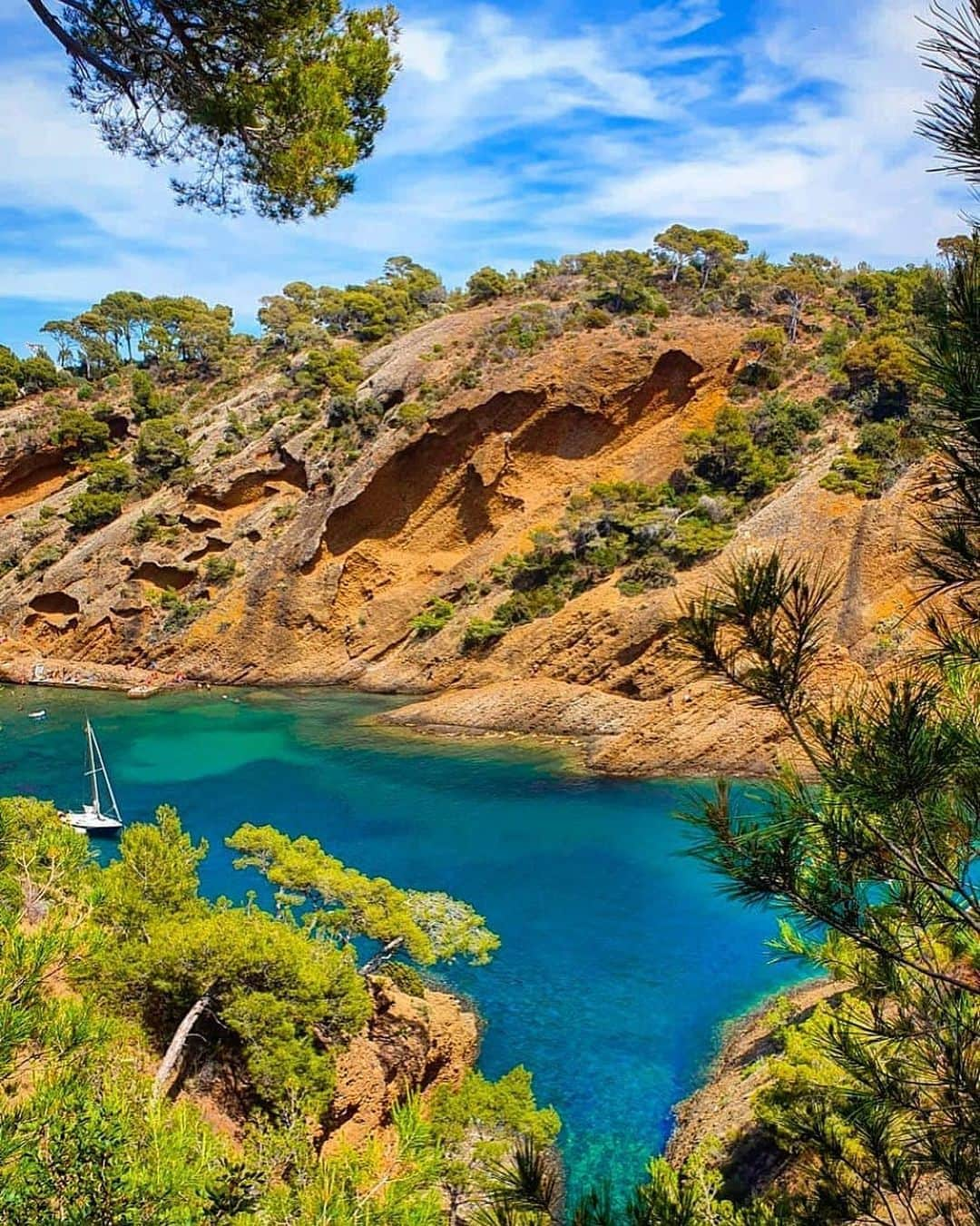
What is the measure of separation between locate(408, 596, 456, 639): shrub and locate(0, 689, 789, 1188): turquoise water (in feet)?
12.3

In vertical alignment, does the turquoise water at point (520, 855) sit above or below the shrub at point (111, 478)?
Result: below

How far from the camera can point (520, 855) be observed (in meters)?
19.6

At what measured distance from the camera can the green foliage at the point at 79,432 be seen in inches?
1796

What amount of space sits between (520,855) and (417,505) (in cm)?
2223

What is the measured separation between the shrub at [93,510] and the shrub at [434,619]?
1768 cm

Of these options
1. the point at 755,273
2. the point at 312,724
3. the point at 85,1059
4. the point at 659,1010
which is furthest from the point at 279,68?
the point at 755,273

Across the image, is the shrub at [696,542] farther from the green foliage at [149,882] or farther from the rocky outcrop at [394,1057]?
the green foliage at [149,882]

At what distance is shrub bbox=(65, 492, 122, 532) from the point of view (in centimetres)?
4181

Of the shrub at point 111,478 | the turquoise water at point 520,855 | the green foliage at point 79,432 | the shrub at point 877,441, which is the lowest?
the turquoise water at point 520,855

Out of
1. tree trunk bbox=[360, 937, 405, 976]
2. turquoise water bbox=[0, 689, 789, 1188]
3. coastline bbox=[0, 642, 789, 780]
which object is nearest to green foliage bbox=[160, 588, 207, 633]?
coastline bbox=[0, 642, 789, 780]

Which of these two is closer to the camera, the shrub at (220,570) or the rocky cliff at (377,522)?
the rocky cliff at (377,522)

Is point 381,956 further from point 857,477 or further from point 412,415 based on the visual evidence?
point 412,415

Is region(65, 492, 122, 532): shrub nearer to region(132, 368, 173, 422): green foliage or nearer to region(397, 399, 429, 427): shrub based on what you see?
region(132, 368, 173, 422): green foliage

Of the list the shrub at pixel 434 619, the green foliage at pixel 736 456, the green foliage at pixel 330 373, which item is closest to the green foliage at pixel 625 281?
the green foliage at pixel 736 456
